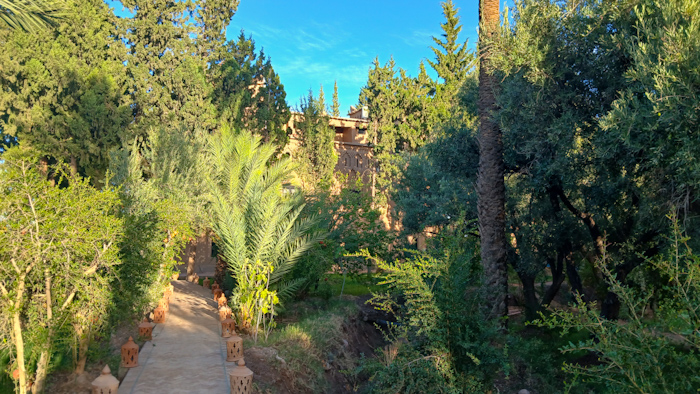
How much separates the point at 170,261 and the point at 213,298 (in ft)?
15.7

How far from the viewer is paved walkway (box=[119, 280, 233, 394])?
700 centimetres

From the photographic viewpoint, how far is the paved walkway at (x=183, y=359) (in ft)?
23.0

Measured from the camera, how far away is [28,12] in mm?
11992

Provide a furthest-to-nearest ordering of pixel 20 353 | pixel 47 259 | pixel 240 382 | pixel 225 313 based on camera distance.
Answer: pixel 225 313 → pixel 240 382 → pixel 47 259 → pixel 20 353

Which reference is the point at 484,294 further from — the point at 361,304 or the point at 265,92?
the point at 265,92

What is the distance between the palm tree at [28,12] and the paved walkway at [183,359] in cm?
815

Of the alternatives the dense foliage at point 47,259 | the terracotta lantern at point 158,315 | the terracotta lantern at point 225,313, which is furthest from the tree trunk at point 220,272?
the dense foliage at point 47,259

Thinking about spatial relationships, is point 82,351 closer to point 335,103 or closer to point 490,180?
point 490,180

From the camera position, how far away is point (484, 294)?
25.3 ft

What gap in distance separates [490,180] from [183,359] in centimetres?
665

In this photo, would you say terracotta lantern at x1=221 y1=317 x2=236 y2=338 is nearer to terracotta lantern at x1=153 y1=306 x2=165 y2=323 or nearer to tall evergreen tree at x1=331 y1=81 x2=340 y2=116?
terracotta lantern at x1=153 y1=306 x2=165 y2=323

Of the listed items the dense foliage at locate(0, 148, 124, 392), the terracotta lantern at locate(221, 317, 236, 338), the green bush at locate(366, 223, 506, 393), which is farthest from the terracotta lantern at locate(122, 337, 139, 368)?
the green bush at locate(366, 223, 506, 393)

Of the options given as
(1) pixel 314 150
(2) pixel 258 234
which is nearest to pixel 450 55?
(1) pixel 314 150

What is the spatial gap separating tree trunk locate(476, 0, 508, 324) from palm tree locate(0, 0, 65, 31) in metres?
10.8
